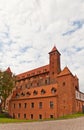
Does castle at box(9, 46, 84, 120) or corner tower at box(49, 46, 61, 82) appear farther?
corner tower at box(49, 46, 61, 82)

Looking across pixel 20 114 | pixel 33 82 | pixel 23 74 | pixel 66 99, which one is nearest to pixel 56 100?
pixel 66 99

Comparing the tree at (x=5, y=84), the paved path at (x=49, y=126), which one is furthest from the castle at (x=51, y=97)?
the paved path at (x=49, y=126)

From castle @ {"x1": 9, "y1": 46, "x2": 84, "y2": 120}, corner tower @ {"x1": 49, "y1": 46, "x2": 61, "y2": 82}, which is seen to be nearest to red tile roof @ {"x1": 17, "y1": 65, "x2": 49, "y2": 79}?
castle @ {"x1": 9, "y1": 46, "x2": 84, "y2": 120}

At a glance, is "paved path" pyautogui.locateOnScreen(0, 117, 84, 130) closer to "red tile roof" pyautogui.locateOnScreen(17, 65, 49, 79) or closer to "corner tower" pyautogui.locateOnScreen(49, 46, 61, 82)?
"corner tower" pyautogui.locateOnScreen(49, 46, 61, 82)

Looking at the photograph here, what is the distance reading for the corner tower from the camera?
220ft

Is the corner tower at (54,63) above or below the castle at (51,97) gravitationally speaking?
above

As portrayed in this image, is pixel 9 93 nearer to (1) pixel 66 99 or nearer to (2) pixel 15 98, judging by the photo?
→ (2) pixel 15 98

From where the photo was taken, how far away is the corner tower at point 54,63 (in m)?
67.2

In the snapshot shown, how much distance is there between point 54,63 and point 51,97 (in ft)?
55.5

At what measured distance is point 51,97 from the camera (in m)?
54.1

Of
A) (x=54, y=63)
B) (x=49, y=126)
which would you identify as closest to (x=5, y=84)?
(x=54, y=63)

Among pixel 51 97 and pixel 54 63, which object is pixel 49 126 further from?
pixel 54 63

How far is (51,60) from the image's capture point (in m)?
69.2

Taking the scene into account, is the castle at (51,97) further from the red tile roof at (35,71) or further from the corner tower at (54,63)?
the red tile roof at (35,71)
